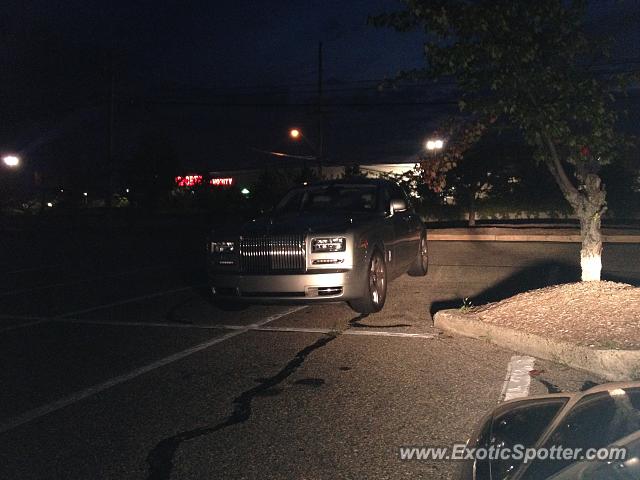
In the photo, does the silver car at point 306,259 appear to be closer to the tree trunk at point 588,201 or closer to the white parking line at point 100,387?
the white parking line at point 100,387

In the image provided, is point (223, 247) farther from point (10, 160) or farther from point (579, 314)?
point (10, 160)

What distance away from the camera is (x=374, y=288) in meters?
8.80

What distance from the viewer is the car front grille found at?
8.17 metres

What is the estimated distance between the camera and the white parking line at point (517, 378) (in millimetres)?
5311

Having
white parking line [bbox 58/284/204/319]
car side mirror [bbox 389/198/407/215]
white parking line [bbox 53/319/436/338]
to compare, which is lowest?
white parking line [bbox 53/319/436/338]

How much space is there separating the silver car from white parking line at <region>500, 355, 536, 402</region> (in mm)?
2356

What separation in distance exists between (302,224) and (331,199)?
5.88ft

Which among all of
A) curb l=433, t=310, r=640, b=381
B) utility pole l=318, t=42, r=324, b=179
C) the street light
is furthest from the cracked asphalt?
the street light

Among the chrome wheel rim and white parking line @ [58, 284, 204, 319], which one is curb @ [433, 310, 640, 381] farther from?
white parking line @ [58, 284, 204, 319]

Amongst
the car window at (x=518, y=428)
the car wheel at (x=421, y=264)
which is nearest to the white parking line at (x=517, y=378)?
the car window at (x=518, y=428)

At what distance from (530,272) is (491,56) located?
6.13 meters

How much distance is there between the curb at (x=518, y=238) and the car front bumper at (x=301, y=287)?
42.9 ft

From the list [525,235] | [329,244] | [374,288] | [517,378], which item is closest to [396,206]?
[374,288]

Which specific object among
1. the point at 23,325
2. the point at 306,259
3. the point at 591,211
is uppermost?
the point at 591,211
